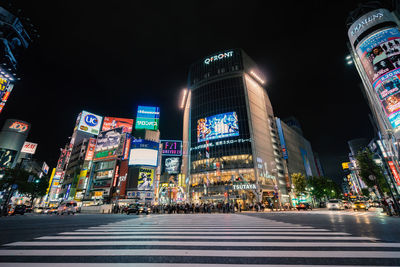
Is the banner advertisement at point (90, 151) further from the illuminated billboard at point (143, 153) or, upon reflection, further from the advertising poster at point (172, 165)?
the advertising poster at point (172, 165)

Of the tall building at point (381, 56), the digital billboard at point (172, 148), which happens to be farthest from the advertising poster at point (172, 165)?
the tall building at point (381, 56)

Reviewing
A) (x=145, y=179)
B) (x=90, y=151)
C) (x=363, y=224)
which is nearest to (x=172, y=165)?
(x=145, y=179)

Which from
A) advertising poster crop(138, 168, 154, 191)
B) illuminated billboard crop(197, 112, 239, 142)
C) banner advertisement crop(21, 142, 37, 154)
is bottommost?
advertising poster crop(138, 168, 154, 191)

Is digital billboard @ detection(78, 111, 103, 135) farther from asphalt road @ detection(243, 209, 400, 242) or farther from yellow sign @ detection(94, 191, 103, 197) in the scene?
asphalt road @ detection(243, 209, 400, 242)

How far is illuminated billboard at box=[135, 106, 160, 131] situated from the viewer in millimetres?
60981

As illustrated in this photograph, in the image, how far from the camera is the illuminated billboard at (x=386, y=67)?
24.5 m

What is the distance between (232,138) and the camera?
55188mm

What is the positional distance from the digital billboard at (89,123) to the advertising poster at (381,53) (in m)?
88.2

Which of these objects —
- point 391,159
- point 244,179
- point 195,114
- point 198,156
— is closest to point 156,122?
point 195,114

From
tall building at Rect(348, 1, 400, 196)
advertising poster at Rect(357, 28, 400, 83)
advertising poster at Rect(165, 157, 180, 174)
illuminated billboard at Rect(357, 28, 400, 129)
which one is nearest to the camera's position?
illuminated billboard at Rect(357, 28, 400, 129)

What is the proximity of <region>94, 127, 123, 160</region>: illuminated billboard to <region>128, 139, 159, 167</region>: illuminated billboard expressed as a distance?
13.9ft

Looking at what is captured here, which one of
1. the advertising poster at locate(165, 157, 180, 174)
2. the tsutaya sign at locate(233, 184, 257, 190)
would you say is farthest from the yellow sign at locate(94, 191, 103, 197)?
the tsutaya sign at locate(233, 184, 257, 190)

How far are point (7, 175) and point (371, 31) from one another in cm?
7284

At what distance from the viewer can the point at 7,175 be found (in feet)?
120
